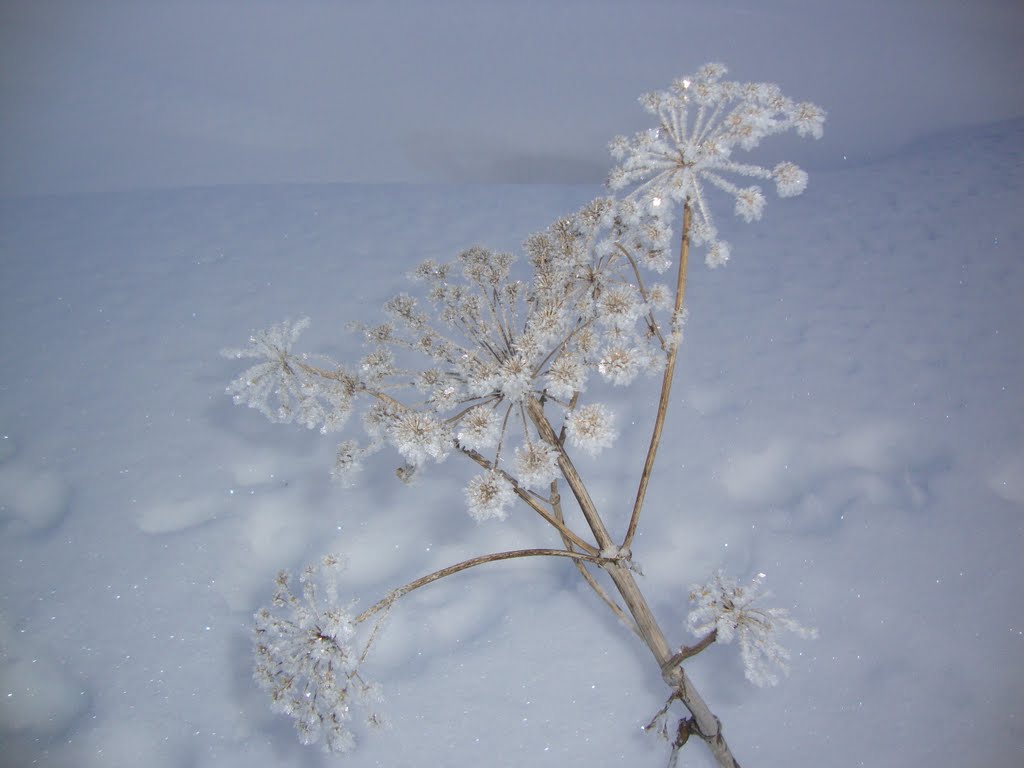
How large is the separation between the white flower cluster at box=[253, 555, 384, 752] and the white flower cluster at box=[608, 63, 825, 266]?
1.36 feet

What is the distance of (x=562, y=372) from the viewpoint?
0.46 m

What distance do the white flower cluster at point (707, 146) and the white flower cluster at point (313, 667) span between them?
16.3 inches

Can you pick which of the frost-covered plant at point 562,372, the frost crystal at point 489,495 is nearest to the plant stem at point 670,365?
the frost-covered plant at point 562,372

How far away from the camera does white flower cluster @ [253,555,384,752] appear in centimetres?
45

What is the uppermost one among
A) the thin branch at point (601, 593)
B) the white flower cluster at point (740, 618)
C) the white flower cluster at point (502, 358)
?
the white flower cluster at point (502, 358)

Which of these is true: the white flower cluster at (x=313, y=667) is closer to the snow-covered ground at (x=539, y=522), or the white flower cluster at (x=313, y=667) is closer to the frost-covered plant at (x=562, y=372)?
the frost-covered plant at (x=562, y=372)

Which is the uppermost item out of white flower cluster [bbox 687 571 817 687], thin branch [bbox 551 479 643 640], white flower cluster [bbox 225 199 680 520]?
white flower cluster [bbox 225 199 680 520]

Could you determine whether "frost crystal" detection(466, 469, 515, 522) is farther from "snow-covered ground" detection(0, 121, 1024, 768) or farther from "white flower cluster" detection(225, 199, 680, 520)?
"snow-covered ground" detection(0, 121, 1024, 768)

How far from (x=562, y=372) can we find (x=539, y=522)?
0.34 metres

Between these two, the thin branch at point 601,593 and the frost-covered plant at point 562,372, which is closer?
the frost-covered plant at point 562,372

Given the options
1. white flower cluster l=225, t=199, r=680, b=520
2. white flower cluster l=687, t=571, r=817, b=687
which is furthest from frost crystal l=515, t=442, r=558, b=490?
white flower cluster l=687, t=571, r=817, b=687

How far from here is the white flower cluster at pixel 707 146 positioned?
1.63 ft

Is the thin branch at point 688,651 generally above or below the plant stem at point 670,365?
below

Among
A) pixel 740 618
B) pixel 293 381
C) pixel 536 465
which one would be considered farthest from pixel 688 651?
pixel 293 381
